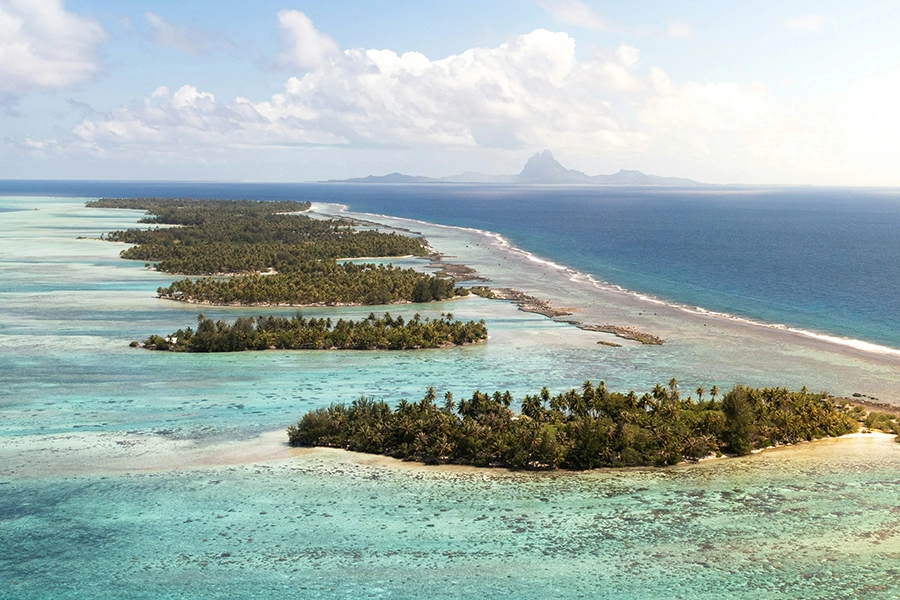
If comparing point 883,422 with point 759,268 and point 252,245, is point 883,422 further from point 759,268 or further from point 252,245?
point 252,245

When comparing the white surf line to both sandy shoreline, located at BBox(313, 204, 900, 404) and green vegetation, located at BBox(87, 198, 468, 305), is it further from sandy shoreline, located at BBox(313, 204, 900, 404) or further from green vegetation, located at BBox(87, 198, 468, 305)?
green vegetation, located at BBox(87, 198, 468, 305)

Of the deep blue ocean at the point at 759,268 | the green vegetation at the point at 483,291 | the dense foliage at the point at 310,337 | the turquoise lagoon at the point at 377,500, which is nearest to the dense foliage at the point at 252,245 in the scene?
the green vegetation at the point at 483,291

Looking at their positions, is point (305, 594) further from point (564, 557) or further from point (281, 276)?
point (281, 276)

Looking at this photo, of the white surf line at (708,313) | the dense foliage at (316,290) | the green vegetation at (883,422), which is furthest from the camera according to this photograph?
the dense foliage at (316,290)

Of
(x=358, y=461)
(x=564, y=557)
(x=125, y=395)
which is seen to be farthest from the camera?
(x=125, y=395)

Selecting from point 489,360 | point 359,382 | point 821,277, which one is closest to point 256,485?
point 359,382

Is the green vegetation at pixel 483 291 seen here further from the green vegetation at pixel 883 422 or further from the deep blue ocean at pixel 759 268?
the green vegetation at pixel 883 422

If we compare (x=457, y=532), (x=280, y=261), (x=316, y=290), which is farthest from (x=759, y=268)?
(x=457, y=532)

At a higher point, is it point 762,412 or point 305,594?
point 762,412
